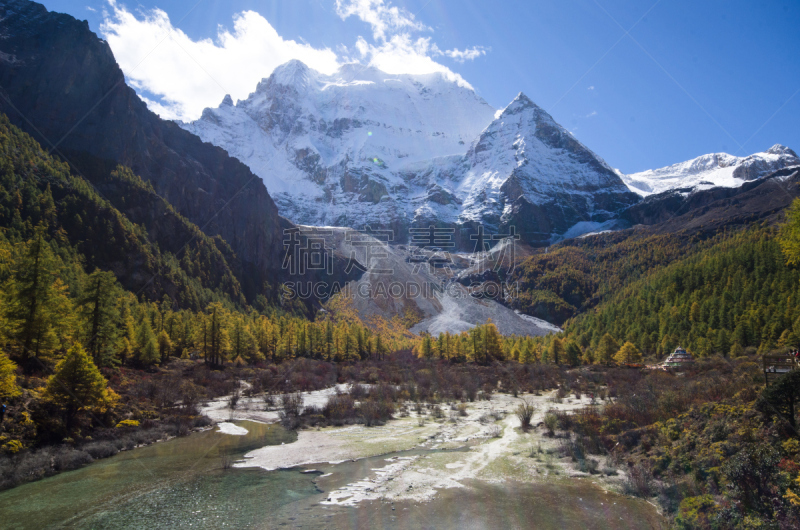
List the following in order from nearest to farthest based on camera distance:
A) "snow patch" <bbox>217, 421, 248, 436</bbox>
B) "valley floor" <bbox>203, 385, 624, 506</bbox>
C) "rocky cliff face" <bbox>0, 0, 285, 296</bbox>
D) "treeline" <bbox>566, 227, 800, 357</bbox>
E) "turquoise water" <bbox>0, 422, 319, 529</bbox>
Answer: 1. "turquoise water" <bbox>0, 422, 319, 529</bbox>
2. "valley floor" <bbox>203, 385, 624, 506</bbox>
3. "snow patch" <bbox>217, 421, 248, 436</bbox>
4. "treeline" <bbox>566, 227, 800, 357</bbox>
5. "rocky cliff face" <bbox>0, 0, 285, 296</bbox>

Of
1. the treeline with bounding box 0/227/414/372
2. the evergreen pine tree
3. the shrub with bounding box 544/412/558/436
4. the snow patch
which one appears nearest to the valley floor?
the shrub with bounding box 544/412/558/436

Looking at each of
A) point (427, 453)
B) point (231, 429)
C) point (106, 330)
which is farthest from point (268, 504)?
point (106, 330)

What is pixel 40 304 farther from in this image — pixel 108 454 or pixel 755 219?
pixel 755 219

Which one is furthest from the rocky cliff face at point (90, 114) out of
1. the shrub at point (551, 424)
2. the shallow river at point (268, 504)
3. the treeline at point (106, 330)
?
the shrub at point (551, 424)

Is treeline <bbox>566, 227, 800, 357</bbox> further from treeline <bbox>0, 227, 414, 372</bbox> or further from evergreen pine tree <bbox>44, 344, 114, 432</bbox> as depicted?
evergreen pine tree <bbox>44, 344, 114, 432</bbox>

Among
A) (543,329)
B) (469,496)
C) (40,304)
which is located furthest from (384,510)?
(543,329)

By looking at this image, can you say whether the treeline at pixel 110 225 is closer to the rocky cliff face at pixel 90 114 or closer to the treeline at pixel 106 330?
the treeline at pixel 106 330

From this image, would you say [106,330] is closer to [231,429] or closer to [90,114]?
[231,429]

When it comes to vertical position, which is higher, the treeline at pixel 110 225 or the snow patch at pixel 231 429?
the treeline at pixel 110 225
